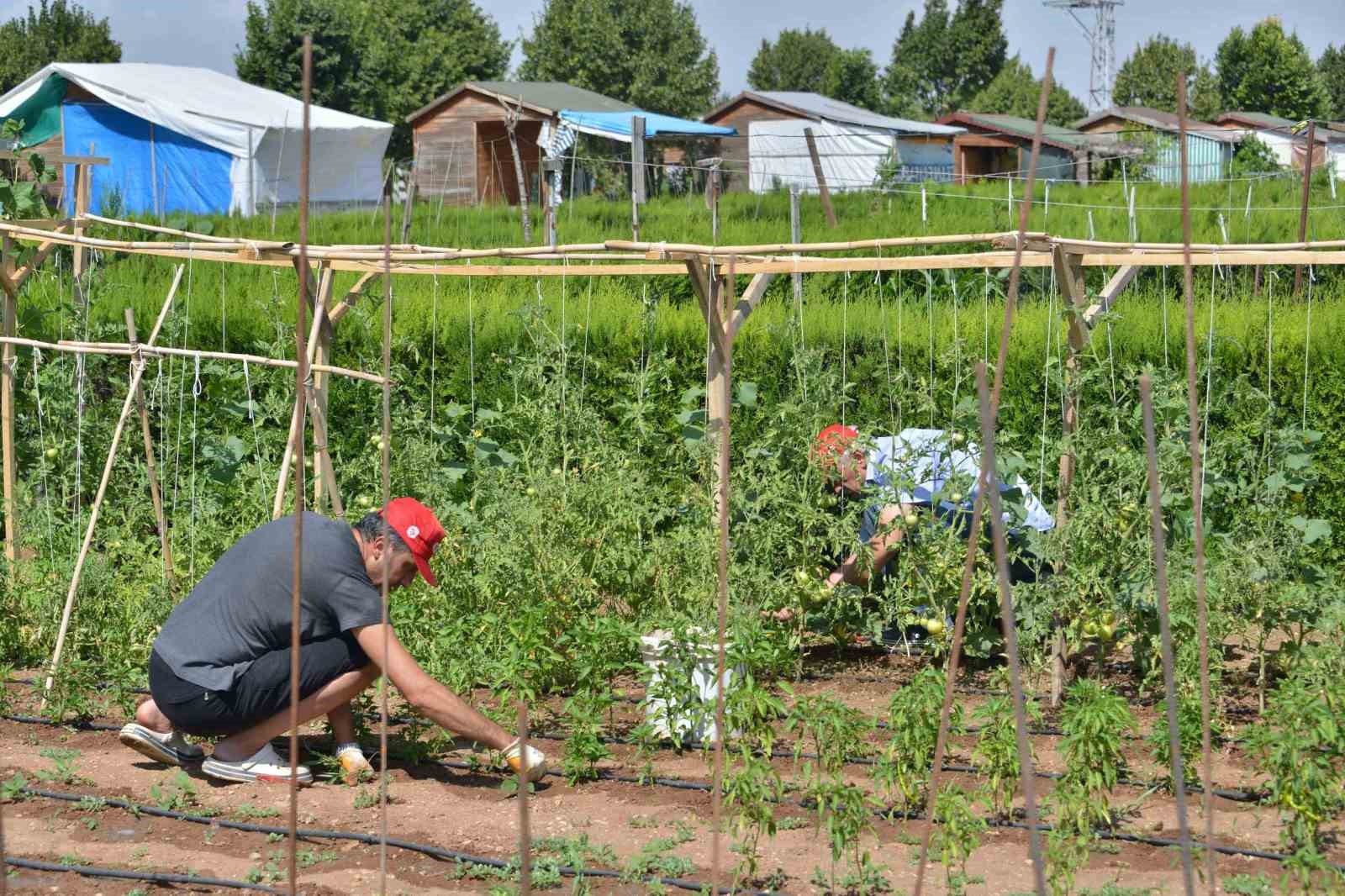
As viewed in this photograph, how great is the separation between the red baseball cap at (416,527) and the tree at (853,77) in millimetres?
51400

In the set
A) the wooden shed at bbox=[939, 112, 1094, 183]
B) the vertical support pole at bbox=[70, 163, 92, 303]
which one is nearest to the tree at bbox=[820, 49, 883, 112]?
the wooden shed at bbox=[939, 112, 1094, 183]

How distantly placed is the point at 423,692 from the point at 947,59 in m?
55.0

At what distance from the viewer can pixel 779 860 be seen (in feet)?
12.0

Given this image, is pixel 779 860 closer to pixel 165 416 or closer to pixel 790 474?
pixel 790 474

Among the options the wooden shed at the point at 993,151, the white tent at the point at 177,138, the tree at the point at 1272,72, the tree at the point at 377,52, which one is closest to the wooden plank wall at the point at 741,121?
the wooden shed at the point at 993,151

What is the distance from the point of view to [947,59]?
5541 centimetres

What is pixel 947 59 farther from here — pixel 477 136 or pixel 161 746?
pixel 161 746

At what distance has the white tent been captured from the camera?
1995cm

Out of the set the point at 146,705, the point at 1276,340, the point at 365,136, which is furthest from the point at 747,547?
the point at 365,136

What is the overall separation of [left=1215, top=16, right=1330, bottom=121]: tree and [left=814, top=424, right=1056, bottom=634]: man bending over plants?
124ft

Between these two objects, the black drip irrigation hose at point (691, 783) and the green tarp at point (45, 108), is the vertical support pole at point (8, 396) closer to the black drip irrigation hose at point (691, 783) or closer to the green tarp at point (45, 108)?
the black drip irrigation hose at point (691, 783)

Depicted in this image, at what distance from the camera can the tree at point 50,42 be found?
35438mm

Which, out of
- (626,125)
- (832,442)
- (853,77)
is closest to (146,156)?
(626,125)

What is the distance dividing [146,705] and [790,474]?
97.0 inches
